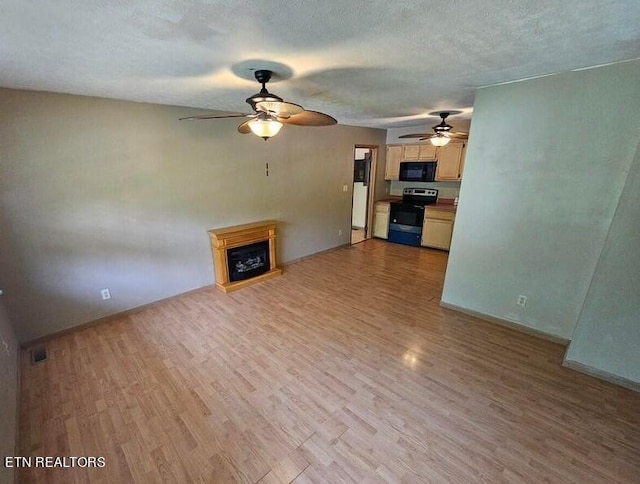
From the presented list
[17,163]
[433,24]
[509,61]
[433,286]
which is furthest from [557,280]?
[17,163]

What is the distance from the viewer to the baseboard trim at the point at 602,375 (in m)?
2.06

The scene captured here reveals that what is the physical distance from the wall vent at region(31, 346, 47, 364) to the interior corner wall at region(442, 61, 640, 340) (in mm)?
4145

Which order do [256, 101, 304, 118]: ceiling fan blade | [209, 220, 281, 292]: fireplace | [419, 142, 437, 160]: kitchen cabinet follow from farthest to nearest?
[419, 142, 437, 160]: kitchen cabinet, [209, 220, 281, 292]: fireplace, [256, 101, 304, 118]: ceiling fan blade

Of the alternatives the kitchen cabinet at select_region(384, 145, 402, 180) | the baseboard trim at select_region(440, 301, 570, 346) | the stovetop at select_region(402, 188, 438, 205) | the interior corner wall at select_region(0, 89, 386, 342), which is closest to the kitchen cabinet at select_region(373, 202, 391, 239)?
the stovetop at select_region(402, 188, 438, 205)

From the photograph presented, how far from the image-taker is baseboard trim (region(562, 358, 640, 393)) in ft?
6.75

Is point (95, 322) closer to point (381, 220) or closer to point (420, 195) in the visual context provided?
point (381, 220)

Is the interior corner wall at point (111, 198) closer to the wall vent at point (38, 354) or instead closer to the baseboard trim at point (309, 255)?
the wall vent at point (38, 354)

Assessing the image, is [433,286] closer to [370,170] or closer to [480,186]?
[480,186]

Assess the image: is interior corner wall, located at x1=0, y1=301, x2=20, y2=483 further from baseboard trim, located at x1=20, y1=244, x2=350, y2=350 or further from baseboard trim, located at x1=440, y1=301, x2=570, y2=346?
baseboard trim, located at x1=440, y1=301, x2=570, y2=346

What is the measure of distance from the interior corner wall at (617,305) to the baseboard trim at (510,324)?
0.35 m

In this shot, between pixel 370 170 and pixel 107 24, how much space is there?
5.06 meters

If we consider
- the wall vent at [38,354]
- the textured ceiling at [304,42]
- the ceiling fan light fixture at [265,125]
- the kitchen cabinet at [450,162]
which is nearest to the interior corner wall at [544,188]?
the textured ceiling at [304,42]

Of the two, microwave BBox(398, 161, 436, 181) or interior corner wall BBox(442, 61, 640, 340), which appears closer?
interior corner wall BBox(442, 61, 640, 340)

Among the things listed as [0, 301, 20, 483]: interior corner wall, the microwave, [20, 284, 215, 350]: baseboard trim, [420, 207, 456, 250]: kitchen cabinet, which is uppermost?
the microwave
